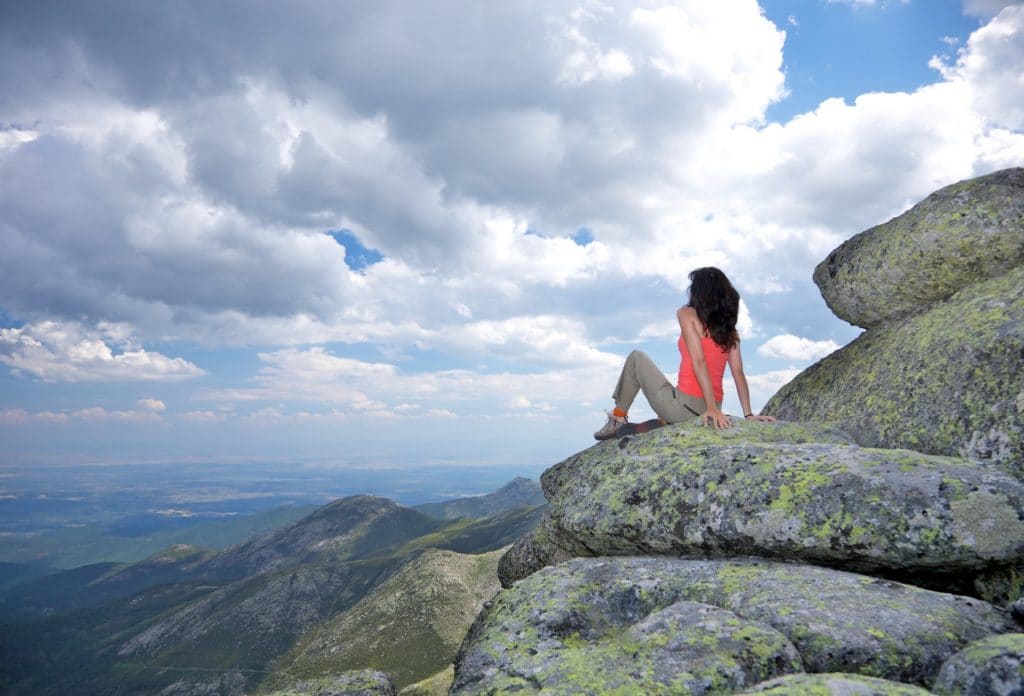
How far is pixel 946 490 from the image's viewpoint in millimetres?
10383

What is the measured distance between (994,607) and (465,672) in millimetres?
8916

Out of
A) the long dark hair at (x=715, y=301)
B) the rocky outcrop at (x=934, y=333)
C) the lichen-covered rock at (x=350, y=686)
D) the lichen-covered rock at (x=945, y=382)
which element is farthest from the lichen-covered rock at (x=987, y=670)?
the long dark hair at (x=715, y=301)

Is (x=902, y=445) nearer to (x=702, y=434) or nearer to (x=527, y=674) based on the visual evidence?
(x=702, y=434)

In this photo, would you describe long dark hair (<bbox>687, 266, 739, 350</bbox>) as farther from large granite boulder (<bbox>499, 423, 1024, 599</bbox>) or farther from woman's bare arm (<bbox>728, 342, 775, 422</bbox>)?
large granite boulder (<bbox>499, 423, 1024, 599</bbox>)

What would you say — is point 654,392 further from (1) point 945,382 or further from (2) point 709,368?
(1) point 945,382

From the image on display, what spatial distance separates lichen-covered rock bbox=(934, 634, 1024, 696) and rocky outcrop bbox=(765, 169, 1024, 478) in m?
7.20

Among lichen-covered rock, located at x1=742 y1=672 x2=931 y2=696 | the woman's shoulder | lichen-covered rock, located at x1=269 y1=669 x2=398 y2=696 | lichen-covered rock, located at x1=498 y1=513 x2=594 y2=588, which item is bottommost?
lichen-covered rock, located at x1=269 y1=669 x2=398 y2=696

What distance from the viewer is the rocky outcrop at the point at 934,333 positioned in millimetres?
13617

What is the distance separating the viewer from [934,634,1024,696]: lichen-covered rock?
607 cm

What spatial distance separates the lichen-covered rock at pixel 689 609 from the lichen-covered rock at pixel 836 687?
136cm

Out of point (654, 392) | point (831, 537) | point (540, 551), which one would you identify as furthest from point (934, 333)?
point (540, 551)

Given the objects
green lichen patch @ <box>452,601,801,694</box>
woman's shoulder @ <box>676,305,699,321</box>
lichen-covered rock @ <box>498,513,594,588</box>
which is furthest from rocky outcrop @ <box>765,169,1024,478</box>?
lichen-covered rock @ <box>498,513,594,588</box>

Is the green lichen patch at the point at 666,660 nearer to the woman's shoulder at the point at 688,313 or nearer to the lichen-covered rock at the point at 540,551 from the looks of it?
the lichen-covered rock at the point at 540,551

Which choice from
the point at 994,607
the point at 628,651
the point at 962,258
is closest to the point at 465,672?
the point at 628,651
